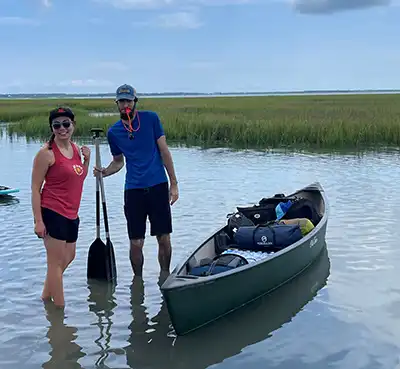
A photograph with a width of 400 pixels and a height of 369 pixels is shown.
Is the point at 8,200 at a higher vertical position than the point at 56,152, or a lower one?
lower

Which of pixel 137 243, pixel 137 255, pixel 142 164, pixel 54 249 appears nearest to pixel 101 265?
pixel 137 255

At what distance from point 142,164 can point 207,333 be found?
6.11 ft

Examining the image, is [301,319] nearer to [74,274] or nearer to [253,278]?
[253,278]

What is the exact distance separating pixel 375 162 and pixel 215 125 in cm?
885

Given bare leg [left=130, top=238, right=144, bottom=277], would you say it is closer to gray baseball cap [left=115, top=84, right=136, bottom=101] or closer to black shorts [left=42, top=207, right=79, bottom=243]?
black shorts [left=42, top=207, right=79, bottom=243]

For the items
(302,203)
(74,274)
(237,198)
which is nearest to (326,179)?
(237,198)

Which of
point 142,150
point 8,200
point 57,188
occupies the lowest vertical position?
point 8,200

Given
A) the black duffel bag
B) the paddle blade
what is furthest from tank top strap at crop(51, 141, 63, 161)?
the black duffel bag

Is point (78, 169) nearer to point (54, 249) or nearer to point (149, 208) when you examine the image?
point (54, 249)

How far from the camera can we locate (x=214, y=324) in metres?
6.05

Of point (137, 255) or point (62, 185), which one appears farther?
point (137, 255)

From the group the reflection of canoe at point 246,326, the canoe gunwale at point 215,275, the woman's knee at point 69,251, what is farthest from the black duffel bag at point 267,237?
the woman's knee at point 69,251

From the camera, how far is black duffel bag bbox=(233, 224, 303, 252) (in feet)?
23.7

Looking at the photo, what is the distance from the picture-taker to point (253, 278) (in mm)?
6340
